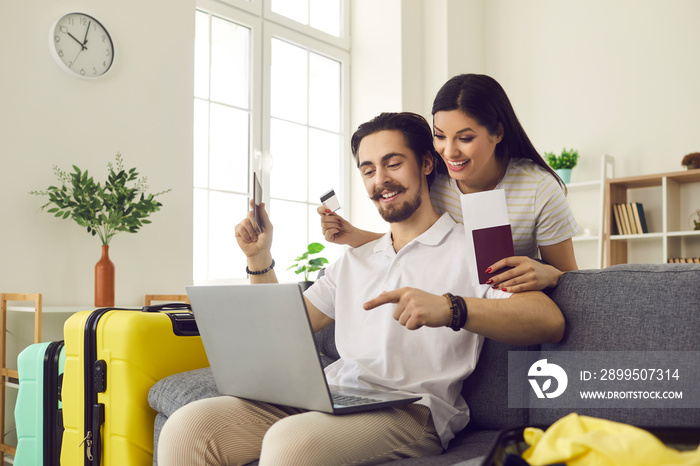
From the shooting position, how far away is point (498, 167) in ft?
5.36

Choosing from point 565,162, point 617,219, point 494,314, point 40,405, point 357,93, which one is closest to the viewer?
point 494,314

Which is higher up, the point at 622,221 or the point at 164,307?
the point at 622,221

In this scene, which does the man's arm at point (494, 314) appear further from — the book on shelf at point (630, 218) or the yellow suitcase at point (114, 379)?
the book on shelf at point (630, 218)

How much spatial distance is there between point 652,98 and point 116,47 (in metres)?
3.37

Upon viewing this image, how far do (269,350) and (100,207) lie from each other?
1846 millimetres

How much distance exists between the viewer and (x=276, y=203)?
4199mm

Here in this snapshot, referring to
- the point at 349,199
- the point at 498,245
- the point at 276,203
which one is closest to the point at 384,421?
the point at 498,245

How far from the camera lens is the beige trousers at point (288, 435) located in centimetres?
109

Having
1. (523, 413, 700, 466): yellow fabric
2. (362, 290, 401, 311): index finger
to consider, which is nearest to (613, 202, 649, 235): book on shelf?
(362, 290, 401, 311): index finger

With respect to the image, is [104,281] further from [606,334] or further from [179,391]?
[606,334]

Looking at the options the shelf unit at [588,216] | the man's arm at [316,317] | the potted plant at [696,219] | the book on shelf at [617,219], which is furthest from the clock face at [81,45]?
the potted plant at [696,219]

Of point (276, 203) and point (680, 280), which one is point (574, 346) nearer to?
point (680, 280)

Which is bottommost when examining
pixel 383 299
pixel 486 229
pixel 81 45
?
pixel 383 299

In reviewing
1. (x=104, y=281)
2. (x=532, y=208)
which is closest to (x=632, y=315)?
(x=532, y=208)
